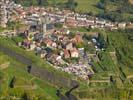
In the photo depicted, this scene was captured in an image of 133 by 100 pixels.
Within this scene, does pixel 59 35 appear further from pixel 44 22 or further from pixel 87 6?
pixel 87 6

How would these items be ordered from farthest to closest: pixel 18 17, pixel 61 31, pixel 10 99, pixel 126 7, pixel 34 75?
pixel 126 7 → pixel 18 17 → pixel 61 31 → pixel 34 75 → pixel 10 99

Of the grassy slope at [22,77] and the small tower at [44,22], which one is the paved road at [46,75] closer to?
the grassy slope at [22,77]

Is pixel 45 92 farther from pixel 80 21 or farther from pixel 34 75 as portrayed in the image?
pixel 80 21

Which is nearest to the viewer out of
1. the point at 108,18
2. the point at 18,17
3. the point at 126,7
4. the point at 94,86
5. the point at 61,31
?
the point at 94,86

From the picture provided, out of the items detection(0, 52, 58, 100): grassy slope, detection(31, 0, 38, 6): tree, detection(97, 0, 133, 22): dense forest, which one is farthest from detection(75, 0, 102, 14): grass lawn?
detection(0, 52, 58, 100): grassy slope

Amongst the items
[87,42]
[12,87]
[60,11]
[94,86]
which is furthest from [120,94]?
[60,11]

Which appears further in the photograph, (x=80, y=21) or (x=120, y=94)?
(x=80, y=21)

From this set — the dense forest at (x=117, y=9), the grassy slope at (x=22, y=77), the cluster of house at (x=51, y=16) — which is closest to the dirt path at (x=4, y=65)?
the grassy slope at (x=22, y=77)

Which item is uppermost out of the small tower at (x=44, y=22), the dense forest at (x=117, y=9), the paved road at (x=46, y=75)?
the small tower at (x=44, y=22)

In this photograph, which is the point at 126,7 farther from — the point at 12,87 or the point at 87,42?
the point at 12,87
